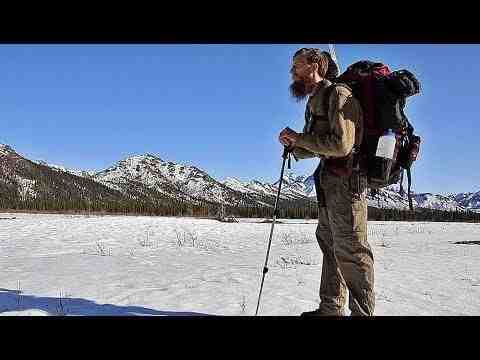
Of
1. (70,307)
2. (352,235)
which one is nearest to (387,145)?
(352,235)

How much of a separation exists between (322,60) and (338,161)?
82cm

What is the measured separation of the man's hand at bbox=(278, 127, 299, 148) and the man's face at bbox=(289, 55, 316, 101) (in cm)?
35

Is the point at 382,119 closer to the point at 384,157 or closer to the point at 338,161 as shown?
the point at 384,157

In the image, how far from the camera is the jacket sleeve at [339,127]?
317 cm

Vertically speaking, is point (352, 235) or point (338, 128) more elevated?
A: point (338, 128)

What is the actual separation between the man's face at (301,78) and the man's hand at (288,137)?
350mm

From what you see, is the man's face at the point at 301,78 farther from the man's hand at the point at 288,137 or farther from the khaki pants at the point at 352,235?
the khaki pants at the point at 352,235

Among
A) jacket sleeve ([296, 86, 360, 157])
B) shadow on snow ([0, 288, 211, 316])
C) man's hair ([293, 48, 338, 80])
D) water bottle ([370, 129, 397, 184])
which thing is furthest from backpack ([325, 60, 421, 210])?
shadow on snow ([0, 288, 211, 316])

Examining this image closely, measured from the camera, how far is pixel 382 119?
3217mm

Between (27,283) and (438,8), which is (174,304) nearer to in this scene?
(27,283)

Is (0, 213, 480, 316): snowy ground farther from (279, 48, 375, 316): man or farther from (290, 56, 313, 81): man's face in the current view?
(290, 56, 313, 81): man's face

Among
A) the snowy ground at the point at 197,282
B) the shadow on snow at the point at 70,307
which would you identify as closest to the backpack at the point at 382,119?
the snowy ground at the point at 197,282
